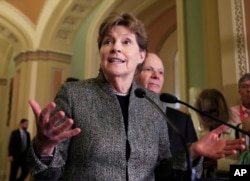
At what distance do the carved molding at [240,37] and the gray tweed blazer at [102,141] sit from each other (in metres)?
2.01

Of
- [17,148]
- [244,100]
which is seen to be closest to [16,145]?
[17,148]

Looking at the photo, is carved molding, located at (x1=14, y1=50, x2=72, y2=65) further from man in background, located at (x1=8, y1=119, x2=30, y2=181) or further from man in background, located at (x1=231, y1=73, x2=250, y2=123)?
man in background, located at (x1=231, y1=73, x2=250, y2=123)

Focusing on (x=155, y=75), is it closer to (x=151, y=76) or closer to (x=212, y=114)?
(x=151, y=76)

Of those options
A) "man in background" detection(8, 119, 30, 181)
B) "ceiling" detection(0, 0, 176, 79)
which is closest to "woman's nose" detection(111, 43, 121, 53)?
"man in background" detection(8, 119, 30, 181)

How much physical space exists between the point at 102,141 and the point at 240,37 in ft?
7.86

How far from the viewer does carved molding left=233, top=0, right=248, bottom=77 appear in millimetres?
3341

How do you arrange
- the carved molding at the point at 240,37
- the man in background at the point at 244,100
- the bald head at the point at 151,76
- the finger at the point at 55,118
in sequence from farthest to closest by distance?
the carved molding at the point at 240,37, the man in background at the point at 244,100, the bald head at the point at 151,76, the finger at the point at 55,118

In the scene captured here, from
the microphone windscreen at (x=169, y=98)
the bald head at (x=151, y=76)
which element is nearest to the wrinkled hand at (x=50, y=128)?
the microphone windscreen at (x=169, y=98)

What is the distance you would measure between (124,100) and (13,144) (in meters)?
6.24

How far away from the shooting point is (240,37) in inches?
133

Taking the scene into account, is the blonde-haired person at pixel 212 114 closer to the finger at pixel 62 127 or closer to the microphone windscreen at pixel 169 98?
the microphone windscreen at pixel 169 98

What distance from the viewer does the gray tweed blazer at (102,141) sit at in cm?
134

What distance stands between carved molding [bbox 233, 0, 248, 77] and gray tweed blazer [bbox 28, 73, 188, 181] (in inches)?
79.3

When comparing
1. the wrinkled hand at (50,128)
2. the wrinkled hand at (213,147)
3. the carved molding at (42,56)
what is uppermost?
the carved molding at (42,56)
